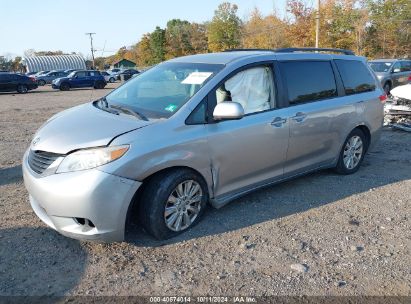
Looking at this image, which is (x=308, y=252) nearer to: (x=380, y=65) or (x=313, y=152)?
(x=313, y=152)

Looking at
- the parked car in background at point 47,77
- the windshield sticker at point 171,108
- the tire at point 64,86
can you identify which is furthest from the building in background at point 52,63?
the windshield sticker at point 171,108

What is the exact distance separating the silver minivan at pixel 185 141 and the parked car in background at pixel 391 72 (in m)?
12.0

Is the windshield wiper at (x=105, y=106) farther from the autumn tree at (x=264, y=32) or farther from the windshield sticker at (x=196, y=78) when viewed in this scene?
the autumn tree at (x=264, y=32)

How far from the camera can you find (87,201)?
3125 millimetres

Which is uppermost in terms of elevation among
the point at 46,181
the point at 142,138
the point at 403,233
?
the point at 142,138

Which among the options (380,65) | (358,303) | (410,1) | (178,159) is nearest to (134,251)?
(178,159)

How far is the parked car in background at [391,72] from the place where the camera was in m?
15.8

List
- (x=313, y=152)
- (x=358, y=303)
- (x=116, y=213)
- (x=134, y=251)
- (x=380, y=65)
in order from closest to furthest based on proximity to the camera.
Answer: (x=358, y=303)
(x=116, y=213)
(x=134, y=251)
(x=313, y=152)
(x=380, y=65)

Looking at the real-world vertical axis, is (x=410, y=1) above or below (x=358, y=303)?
above

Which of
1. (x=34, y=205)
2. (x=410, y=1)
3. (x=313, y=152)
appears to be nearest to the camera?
(x=34, y=205)

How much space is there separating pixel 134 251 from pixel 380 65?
53.6ft

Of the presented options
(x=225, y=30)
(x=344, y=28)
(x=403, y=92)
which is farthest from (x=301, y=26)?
(x=403, y=92)

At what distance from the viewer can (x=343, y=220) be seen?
13.6 feet

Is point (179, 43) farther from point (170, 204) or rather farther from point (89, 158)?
point (89, 158)
